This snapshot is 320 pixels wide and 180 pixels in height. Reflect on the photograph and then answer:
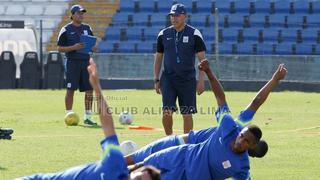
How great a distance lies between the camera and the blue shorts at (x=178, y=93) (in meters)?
15.2

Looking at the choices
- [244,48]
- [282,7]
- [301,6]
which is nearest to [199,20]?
[244,48]

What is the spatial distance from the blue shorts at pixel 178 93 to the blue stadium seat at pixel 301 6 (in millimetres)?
24070

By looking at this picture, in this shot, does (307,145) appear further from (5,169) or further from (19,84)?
(19,84)

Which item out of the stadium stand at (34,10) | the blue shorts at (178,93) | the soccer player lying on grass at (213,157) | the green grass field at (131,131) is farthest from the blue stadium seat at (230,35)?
the soccer player lying on grass at (213,157)

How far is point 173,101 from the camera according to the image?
598 inches

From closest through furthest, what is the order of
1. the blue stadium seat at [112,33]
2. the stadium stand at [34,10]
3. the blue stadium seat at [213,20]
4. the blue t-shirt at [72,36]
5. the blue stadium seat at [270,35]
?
the blue t-shirt at [72,36] < the blue stadium seat at [270,35] < the blue stadium seat at [213,20] < the blue stadium seat at [112,33] < the stadium stand at [34,10]

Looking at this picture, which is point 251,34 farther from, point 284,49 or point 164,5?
point 164,5

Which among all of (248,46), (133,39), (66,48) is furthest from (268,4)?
(66,48)

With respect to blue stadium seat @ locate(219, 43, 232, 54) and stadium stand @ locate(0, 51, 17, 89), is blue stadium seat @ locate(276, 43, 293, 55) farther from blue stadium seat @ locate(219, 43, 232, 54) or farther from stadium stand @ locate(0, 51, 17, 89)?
stadium stand @ locate(0, 51, 17, 89)

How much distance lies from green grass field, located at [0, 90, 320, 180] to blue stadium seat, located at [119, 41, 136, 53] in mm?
7877

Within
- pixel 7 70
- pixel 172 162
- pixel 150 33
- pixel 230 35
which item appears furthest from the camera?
pixel 150 33

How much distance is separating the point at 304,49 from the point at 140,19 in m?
7.89

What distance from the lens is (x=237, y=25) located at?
126ft

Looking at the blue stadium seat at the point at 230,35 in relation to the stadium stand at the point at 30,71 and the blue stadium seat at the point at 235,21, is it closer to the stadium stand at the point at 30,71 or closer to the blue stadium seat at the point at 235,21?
the blue stadium seat at the point at 235,21
